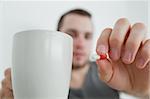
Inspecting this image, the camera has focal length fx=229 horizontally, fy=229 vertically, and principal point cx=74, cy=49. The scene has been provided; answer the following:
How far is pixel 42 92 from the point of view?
0.74 feet

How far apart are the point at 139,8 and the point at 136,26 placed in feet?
5.26

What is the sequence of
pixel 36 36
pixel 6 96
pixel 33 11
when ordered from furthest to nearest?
pixel 33 11 → pixel 6 96 → pixel 36 36

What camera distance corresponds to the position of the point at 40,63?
221 millimetres

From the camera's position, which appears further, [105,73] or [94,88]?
[94,88]

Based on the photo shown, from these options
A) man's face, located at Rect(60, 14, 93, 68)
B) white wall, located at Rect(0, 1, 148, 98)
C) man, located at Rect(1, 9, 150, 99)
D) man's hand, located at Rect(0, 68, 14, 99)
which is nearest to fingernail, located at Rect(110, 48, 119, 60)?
man, located at Rect(1, 9, 150, 99)

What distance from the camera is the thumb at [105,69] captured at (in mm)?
283

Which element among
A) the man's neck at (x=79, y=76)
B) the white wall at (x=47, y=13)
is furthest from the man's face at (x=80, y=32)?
the white wall at (x=47, y=13)

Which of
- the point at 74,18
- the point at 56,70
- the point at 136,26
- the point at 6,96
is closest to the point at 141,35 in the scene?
the point at 136,26

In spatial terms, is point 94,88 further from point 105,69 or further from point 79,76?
point 105,69

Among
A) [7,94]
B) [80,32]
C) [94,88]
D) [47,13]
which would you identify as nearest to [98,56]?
[7,94]

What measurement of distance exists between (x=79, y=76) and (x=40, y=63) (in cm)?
127

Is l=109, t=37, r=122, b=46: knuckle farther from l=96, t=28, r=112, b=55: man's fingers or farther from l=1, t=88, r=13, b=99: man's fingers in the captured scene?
l=1, t=88, r=13, b=99: man's fingers

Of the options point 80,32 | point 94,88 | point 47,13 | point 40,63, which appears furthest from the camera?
point 47,13

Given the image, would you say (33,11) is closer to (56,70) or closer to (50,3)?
(50,3)
